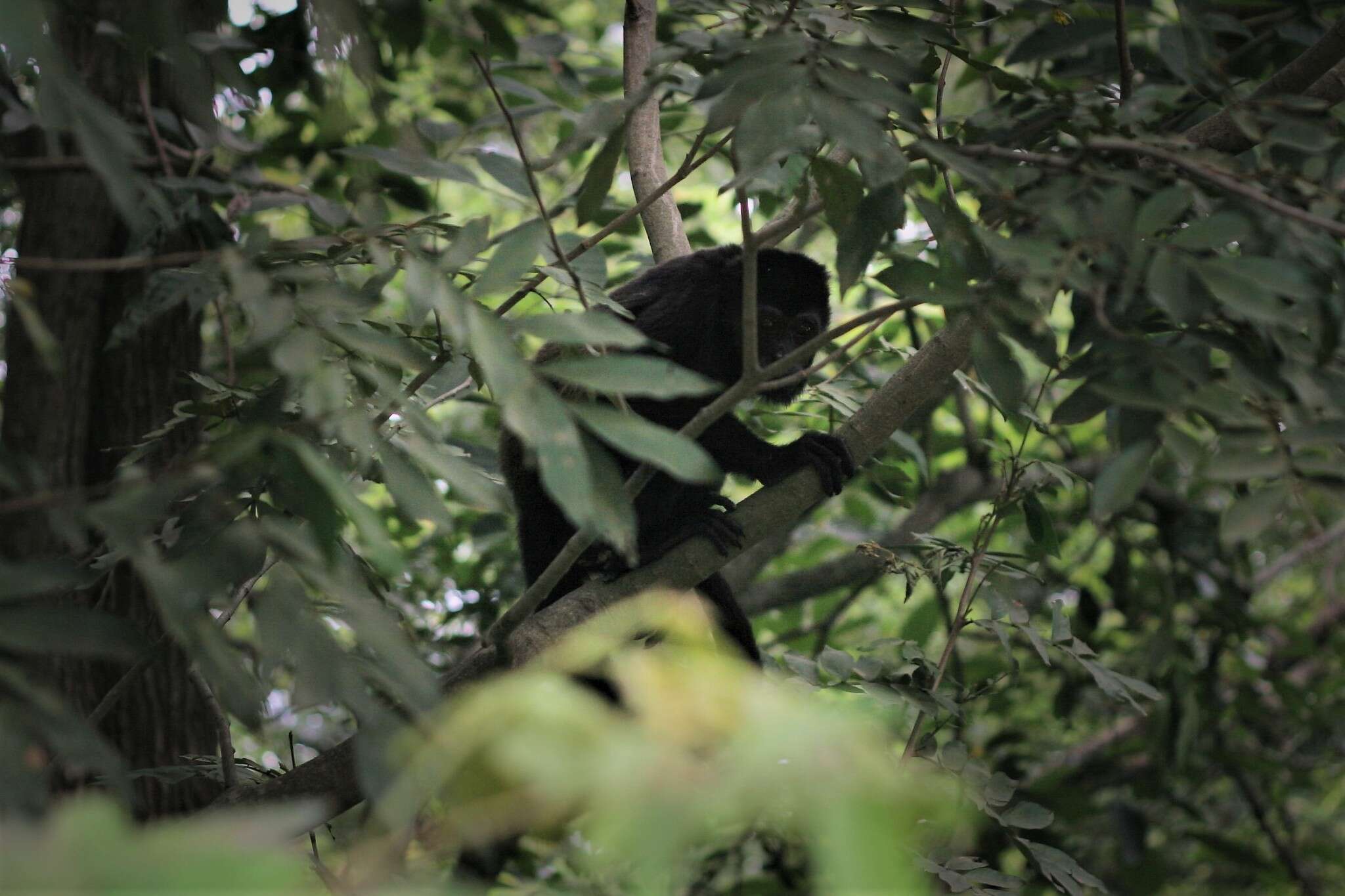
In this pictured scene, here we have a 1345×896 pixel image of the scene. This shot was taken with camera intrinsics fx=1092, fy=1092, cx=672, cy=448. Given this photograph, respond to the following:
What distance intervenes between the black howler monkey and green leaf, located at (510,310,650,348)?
170 centimetres

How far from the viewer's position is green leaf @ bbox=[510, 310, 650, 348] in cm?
155

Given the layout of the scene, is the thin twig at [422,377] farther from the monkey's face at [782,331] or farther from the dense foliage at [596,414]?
the monkey's face at [782,331]

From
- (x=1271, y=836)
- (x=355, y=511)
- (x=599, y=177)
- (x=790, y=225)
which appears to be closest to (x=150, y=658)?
(x=355, y=511)

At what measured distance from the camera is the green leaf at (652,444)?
4.71 ft

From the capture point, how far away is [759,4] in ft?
8.09

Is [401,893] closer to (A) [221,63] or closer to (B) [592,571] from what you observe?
(A) [221,63]

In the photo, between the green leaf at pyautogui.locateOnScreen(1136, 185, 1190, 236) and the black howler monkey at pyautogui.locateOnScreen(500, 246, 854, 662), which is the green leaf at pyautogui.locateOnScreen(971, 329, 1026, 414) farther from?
the black howler monkey at pyautogui.locateOnScreen(500, 246, 854, 662)

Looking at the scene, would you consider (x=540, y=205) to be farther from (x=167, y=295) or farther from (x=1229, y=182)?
(x=1229, y=182)

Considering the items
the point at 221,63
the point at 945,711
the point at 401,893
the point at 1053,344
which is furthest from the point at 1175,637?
the point at 401,893

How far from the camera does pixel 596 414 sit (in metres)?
1.53

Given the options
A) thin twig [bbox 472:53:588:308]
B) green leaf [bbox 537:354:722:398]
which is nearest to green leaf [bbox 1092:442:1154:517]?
green leaf [bbox 537:354:722:398]

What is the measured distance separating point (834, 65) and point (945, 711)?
70.6 inches

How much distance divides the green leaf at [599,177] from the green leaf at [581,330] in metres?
0.48

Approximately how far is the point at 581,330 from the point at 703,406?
2.66 metres
